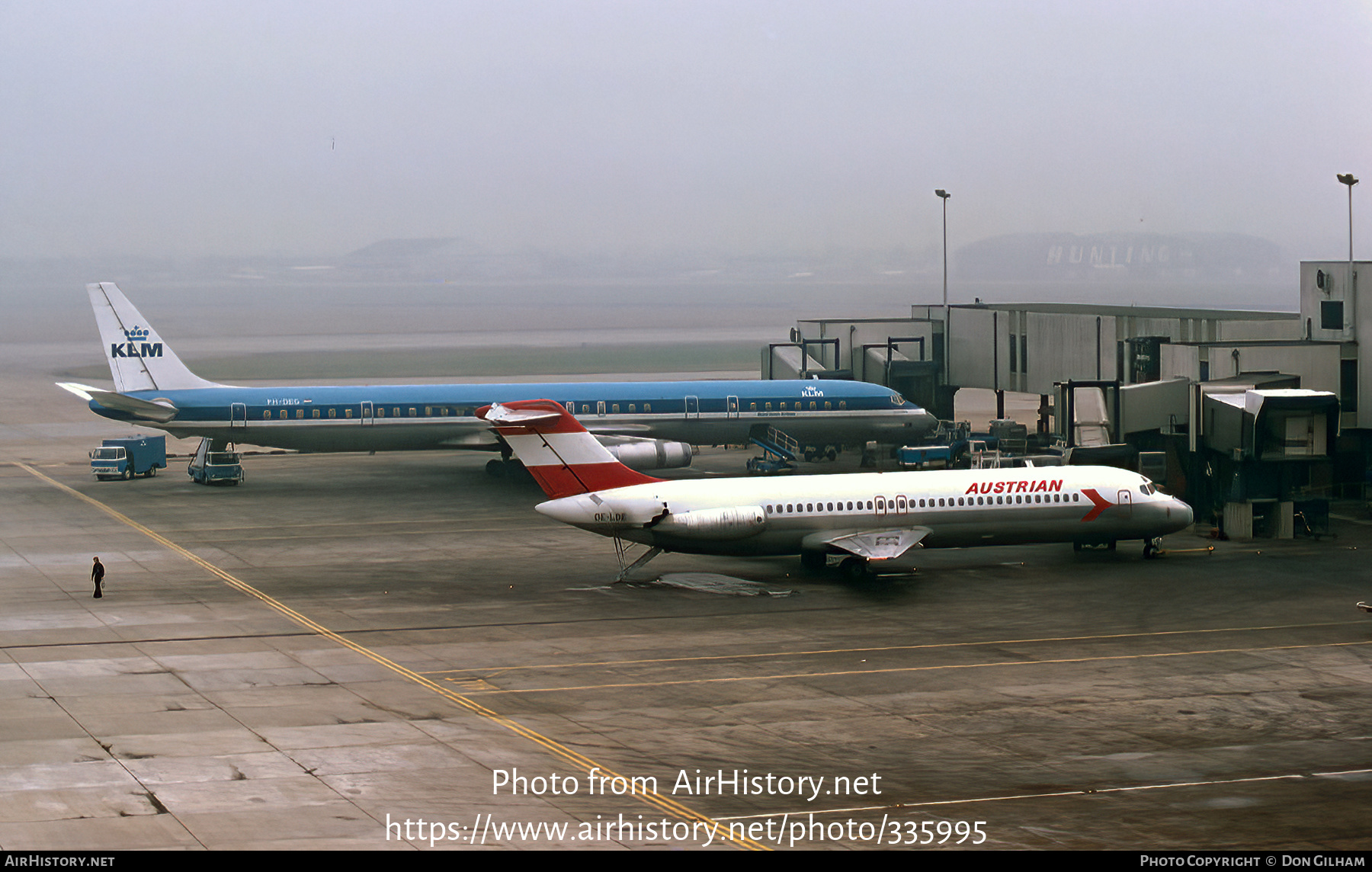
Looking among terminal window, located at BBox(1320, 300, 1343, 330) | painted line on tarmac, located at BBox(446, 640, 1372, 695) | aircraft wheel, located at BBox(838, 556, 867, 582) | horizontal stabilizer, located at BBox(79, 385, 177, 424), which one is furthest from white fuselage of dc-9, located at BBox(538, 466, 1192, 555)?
horizontal stabilizer, located at BBox(79, 385, 177, 424)

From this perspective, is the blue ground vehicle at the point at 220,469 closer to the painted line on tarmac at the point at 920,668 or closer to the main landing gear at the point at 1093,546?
the main landing gear at the point at 1093,546

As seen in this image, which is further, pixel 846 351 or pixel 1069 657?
pixel 846 351

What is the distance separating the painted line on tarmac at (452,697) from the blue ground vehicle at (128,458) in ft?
49.4

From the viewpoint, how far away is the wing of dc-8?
46.7 m

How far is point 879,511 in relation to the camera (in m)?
48.2

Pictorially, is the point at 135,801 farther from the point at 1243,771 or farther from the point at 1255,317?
the point at 1255,317

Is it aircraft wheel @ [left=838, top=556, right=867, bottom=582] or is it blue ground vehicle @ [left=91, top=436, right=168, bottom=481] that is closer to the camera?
aircraft wheel @ [left=838, top=556, right=867, bottom=582]

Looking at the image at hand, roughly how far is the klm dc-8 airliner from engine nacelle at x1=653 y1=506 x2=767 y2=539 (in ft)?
73.2

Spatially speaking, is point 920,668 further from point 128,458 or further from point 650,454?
point 128,458

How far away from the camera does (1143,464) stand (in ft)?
197

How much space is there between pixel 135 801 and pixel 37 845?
2693 millimetres

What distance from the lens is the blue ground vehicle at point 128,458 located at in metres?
75.3

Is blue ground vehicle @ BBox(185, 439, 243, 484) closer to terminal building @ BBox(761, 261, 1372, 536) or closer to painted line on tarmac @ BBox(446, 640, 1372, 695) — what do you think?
terminal building @ BBox(761, 261, 1372, 536)

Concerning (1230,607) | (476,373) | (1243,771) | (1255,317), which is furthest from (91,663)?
(476,373)
